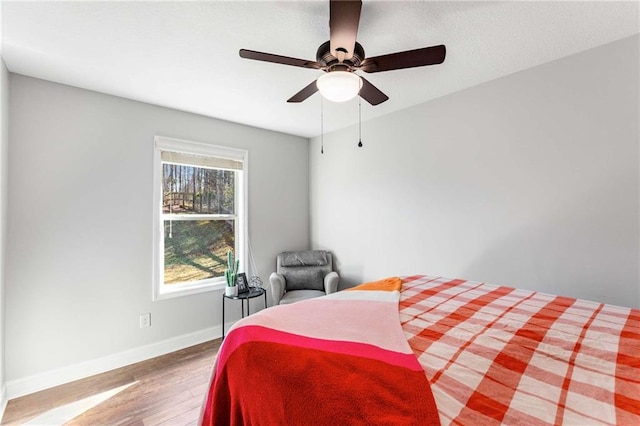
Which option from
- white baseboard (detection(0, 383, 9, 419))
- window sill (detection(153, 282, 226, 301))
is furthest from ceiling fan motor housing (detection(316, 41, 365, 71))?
white baseboard (detection(0, 383, 9, 419))

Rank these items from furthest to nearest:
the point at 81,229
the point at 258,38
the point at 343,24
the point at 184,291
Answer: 1. the point at 184,291
2. the point at 81,229
3. the point at 258,38
4. the point at 343,24

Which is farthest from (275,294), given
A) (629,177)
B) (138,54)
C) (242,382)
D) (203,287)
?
(629,177)

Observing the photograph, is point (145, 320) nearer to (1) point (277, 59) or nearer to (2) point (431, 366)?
(1) point (277, 59)

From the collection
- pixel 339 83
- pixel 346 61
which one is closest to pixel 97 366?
pixel 339 83

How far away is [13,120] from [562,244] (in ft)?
13.7

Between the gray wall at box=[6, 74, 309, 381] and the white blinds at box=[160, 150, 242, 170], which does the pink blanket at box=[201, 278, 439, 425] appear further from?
the white blinds at box=[160, 150, 242, 170]

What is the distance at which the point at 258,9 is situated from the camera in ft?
5.01

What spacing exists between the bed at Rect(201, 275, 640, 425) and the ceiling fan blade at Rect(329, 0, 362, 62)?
4.19 ft

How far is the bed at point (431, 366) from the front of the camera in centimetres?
71

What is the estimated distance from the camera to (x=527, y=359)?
935mm

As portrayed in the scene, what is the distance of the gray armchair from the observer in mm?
3135

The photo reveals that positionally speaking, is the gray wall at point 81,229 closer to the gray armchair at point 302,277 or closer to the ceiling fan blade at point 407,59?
the gray armchair at point 302,277

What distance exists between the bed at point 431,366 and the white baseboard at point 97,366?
1.98 meters

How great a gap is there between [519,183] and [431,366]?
1944 millimetres
